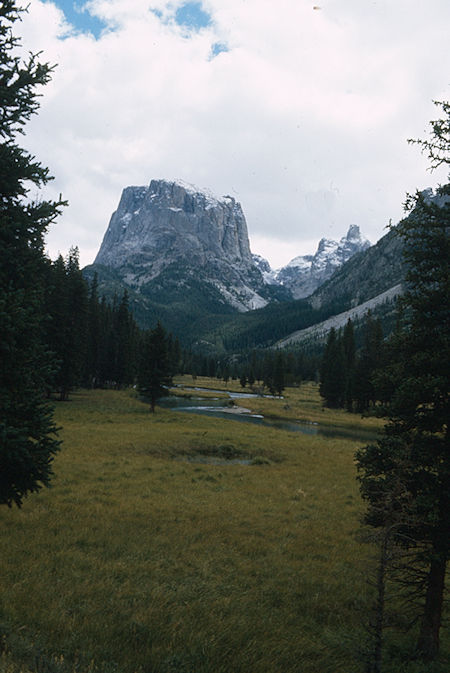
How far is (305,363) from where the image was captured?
169 meters

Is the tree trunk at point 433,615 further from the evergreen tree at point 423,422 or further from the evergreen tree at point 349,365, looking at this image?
the evergreen tree at point 349,365

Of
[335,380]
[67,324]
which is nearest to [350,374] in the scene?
[335,380]

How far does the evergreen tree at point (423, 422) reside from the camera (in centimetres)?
773

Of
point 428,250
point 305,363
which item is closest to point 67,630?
point 428,250

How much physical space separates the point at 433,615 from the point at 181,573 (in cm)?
611

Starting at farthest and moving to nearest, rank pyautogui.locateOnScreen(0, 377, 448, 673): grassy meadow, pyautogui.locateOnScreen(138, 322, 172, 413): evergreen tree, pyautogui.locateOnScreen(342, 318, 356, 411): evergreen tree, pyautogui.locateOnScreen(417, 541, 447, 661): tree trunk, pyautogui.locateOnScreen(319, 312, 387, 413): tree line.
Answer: pyautogui.locateOnScreen(342, 318, 356, 411): evergreen tree
pyautogui.locateOnScreen(319, 312, 387, 413): tree line
pyautogui.locateOnScreen(138, 322, 172, 413): evergreen tree
pyautogui.locateOnScreen(417, 541, 447, 661): tree trunk
pyautogui.locateOnScreen(0, 377, 448, 673): grassy meadow

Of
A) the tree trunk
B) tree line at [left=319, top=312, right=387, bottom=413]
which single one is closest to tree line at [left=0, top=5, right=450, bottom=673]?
the tree trunk

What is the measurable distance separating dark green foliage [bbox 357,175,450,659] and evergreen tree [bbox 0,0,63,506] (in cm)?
779

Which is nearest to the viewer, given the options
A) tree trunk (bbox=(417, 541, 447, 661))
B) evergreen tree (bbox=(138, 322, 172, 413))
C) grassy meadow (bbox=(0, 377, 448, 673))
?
grassy meadow (bbox=(0, 377, 448, 673))

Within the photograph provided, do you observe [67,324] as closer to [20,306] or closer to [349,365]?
[20,306]

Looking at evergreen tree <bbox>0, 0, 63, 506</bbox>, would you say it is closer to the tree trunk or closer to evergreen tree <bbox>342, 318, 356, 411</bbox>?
the tree trunk

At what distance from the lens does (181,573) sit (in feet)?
33.3

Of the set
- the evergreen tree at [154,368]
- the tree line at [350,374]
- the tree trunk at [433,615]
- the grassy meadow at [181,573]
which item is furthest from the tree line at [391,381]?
the tree line at [350,374]

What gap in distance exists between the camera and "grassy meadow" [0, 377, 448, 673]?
6.73 metres
